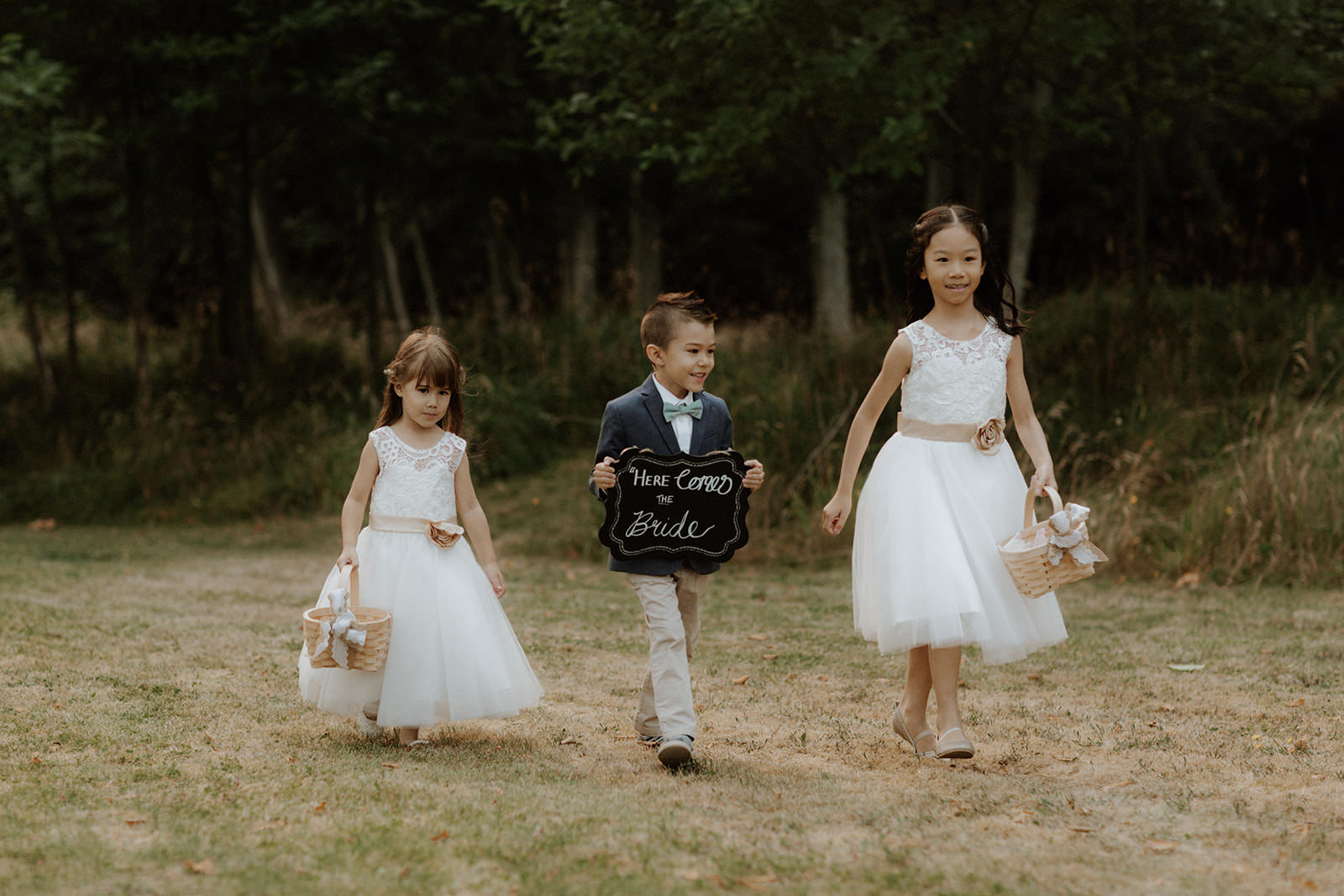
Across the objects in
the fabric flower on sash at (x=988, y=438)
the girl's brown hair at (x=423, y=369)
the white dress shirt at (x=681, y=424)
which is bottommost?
the fabric flower on sash at (x=988, y=438)

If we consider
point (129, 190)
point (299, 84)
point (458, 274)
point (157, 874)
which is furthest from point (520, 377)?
point (157, 874)

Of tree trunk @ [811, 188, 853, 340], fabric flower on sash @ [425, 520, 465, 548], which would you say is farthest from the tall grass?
fabric flower on sash @ [425, 520, 465, 548]

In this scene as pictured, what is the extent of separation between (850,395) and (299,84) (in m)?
6.35

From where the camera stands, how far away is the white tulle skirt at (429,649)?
4559 mm

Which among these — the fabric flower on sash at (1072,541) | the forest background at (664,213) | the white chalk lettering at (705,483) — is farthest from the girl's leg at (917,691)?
the forest background at (664,213)

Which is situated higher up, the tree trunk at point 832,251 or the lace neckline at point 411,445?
the tree trunk at point 832,251

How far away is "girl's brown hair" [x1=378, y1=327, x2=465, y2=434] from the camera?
476 cm

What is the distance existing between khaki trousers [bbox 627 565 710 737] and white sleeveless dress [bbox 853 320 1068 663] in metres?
0.60

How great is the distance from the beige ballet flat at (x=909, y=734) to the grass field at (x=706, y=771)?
60 millimetres

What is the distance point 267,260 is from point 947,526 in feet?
51.3

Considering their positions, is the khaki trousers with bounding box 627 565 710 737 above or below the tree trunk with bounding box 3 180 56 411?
below

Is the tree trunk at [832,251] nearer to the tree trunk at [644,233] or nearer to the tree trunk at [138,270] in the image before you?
the tree trunk at [644,233]

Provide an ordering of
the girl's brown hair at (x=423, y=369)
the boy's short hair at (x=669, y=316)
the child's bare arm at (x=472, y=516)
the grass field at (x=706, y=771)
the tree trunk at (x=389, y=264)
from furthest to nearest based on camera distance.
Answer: the tree trunk at (x=389, y=264) < the child's bare arm at (x=472, y=516) < the girl's brown hair at (x=423, y=369) < the boy's short hair at (x=669, y=316) < the grass field at (x=706, y=771)

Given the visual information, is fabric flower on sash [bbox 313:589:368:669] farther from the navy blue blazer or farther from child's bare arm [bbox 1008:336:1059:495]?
child's bare arm [bbox 1008:336:1059:495]
